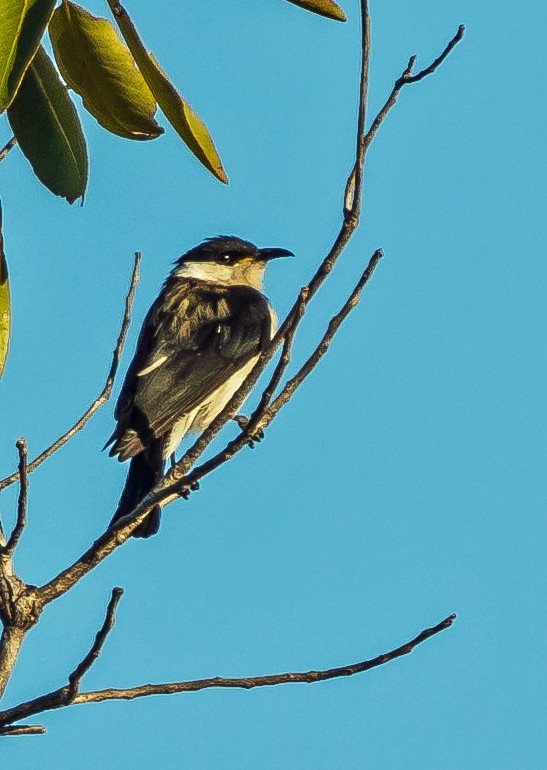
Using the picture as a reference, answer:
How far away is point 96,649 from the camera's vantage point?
2895 mm

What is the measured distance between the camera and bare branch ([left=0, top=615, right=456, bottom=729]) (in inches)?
120

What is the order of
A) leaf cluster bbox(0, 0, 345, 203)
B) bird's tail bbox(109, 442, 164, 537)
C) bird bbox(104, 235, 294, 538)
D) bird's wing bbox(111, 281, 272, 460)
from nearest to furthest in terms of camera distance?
leaf cluster bbox(0, 0, 345, 203) < bird's tail bbox(109, 442, 164, 537) < bird bbox(104, 235, 294, 538) < bird's wing bbox(111, 281, 272, 460)

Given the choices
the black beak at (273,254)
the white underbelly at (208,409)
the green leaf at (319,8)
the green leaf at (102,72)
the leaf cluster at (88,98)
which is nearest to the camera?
the green leaf at (319,8)

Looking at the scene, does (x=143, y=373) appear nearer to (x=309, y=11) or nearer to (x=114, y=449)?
(x=114, y=449)

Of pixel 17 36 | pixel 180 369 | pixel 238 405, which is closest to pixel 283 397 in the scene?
pixel 238 405

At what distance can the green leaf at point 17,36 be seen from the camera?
2348 mm

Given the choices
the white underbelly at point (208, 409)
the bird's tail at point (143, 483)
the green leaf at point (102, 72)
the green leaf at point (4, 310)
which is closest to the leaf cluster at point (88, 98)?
the green leaf at point (102, 72)

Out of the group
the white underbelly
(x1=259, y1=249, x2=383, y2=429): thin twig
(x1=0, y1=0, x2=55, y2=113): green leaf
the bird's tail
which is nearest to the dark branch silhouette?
(x1=259, y1=249, x2=383, y2=429): thin twig

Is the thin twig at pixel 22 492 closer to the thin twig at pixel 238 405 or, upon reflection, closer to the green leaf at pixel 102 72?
the thin twig at pixel 238 405

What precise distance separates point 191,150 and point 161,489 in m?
1.38

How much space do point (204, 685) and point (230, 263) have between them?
547 cm

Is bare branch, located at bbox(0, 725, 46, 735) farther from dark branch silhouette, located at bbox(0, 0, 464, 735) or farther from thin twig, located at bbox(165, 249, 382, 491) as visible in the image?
thin twig, located at bbox(165, 249, 382, 491)

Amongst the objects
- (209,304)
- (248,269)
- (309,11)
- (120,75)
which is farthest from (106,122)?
(248,269)

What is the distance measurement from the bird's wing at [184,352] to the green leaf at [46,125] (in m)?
2.87
